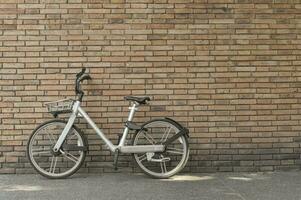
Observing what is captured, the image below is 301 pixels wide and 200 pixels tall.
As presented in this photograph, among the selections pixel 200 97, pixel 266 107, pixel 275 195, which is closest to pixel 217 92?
pixel 200 97

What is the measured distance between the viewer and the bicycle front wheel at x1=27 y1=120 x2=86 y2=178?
6477mm

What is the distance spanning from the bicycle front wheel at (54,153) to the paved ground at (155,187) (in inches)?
6.3

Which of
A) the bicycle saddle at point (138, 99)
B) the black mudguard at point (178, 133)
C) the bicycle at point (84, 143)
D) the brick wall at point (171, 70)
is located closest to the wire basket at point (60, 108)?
the bicycle at point (84, 143)

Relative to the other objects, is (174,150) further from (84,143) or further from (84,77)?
(84,77)

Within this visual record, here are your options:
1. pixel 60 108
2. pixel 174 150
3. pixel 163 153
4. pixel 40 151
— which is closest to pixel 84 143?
pixel 60 108

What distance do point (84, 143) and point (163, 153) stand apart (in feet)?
3.32

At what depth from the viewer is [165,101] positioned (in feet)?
22.4

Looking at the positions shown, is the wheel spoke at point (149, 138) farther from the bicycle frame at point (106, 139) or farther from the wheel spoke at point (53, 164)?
the wheel spoke at point (53, 164)

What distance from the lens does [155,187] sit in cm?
612

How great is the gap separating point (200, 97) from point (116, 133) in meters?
1.21

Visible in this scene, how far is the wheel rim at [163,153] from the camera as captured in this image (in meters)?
6.56

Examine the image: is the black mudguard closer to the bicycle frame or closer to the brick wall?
the bicycle frame

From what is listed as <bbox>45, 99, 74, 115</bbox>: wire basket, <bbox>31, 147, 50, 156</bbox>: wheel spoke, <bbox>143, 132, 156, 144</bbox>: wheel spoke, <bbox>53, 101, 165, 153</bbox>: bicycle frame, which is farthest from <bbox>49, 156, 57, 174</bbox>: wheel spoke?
<bbox>143, 132, 156, 144</bbox>: wheel spoke

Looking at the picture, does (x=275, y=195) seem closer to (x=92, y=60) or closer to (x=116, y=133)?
(x=116, y=133)
